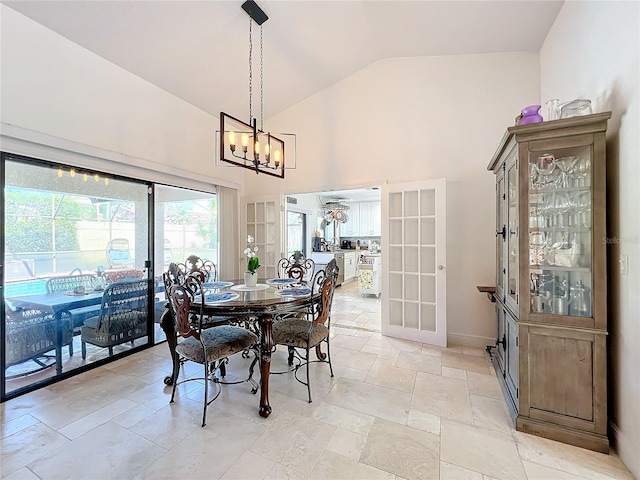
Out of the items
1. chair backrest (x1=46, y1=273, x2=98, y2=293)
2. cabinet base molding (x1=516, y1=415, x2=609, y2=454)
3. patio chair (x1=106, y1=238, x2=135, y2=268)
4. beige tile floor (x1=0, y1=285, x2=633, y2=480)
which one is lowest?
beige tile floor (x1=0, y1=285, x2=633, y2=480)

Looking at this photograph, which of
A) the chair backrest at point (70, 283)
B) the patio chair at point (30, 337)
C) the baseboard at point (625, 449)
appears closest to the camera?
the baseboard at point (625, 449)

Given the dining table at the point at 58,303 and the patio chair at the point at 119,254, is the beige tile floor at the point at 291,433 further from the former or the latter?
the patio chair at the point at 119,254

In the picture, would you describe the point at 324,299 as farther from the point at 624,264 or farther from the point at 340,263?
the point at 340,263

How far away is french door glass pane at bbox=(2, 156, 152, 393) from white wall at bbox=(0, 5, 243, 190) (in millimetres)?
375

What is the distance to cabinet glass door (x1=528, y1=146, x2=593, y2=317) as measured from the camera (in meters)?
1.89

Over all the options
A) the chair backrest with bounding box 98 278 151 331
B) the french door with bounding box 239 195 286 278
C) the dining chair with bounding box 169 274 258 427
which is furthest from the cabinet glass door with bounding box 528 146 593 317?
the chair backrest with bounding box 98 278 151 331

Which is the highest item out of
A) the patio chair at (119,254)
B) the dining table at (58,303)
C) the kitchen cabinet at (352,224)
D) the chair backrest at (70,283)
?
the kitchen cabinet at (352,224)

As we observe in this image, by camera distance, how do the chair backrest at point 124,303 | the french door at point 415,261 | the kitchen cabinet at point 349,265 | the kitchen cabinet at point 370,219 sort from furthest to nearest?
the kitchen cabinet at point 370,219
the kitchen cabinet at point 349,265
the french door at point 415,261
the chair backrest at point 124,303

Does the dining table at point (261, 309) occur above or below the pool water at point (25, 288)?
below

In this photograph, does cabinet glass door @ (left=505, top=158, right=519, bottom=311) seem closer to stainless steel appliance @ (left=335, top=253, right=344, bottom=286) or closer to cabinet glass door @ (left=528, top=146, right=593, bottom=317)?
cabinet glass door @ (left=528, top=146, right=593, bottom=317)

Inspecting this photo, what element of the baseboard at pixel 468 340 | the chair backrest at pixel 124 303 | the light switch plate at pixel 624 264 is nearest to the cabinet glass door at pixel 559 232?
the light switch plate at pixel 624 264

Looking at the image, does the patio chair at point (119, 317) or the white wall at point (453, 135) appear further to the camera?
the white wall at point (453, 135)

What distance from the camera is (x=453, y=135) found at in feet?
11.6

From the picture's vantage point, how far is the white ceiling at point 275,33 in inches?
99.8
